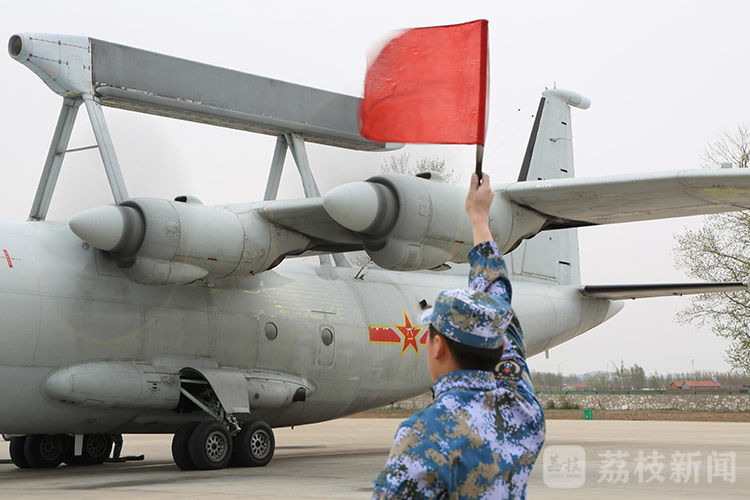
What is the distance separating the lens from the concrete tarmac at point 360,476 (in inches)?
373

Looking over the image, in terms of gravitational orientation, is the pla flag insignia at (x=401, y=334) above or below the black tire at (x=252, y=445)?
above

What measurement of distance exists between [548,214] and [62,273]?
671cm

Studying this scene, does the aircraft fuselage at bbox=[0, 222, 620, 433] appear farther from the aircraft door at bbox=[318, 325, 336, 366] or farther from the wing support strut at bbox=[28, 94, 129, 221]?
the wing support strut at bbox=[28, 94, 129, 221]

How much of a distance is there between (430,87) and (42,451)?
11.2m

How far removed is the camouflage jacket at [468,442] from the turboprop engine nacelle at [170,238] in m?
9.47

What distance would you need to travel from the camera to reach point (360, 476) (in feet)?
37.8

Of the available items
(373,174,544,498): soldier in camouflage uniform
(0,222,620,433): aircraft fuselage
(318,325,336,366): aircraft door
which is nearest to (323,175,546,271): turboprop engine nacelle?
(0,222,620,433): aircraft fuselage

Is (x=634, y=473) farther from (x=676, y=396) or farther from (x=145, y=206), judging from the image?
(x=676, y=396)

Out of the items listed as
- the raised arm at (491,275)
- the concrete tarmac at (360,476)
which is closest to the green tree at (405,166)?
the concrete tarmac at (360,476)

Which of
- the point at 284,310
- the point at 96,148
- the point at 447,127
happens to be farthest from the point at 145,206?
the point at 447,127

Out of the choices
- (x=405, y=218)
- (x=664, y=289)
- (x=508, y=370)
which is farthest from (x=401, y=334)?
(x=508, y=370)

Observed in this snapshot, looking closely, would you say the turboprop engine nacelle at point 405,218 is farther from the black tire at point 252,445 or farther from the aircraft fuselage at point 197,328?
the black tire at point 252,445

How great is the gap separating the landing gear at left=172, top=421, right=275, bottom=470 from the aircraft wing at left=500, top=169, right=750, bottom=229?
5.10 m

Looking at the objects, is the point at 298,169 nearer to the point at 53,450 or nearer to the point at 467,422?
the point at 53,450
